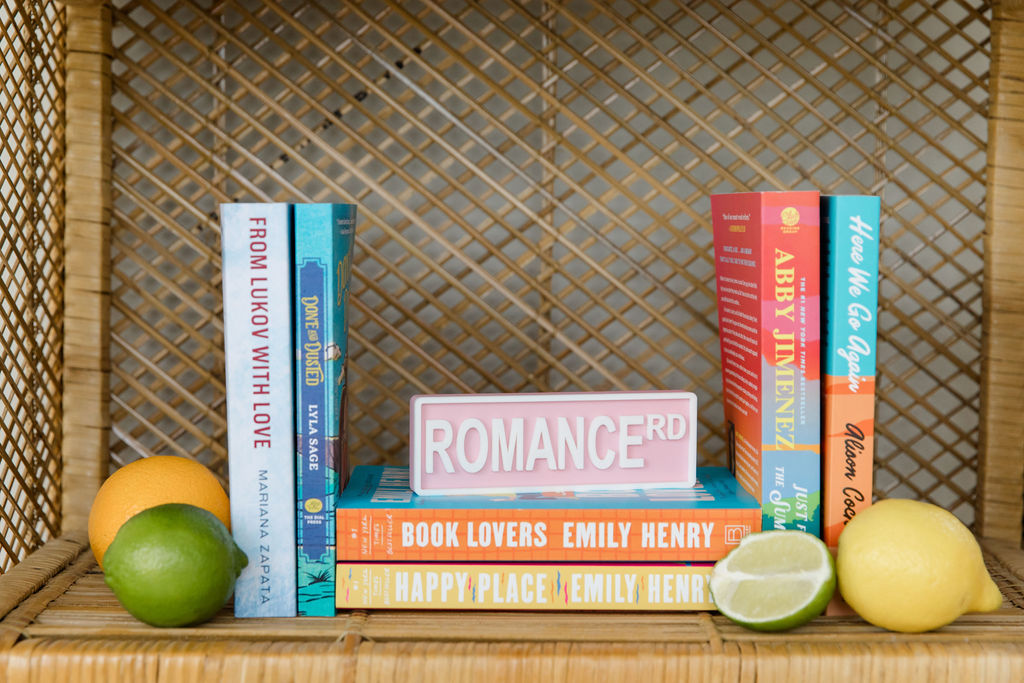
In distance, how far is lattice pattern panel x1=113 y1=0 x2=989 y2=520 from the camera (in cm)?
88

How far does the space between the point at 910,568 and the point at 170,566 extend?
0.50 metres

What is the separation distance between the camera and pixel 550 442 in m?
0.70

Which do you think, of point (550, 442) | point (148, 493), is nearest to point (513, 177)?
point (550, 442)

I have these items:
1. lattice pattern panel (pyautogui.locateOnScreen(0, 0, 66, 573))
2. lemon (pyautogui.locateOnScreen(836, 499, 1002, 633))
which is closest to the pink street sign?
lemon (pyautogui.locateOnScreen(836, 499, 1002, 633))

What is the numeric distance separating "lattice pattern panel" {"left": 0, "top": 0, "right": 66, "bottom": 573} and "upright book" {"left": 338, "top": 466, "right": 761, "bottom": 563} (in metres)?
0.35

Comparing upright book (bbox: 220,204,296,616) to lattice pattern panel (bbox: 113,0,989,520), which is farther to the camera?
lattice pattern panel (bbox: 113,0,989,520)

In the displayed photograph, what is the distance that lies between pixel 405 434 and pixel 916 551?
506mm

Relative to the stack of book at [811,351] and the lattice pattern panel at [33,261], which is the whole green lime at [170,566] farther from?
the stack of book at [811,351]

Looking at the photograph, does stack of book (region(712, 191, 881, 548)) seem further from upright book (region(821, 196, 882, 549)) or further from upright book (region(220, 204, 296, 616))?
upright book (region(220, 204, 296, 616))

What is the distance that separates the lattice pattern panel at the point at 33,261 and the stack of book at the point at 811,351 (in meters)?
0.63

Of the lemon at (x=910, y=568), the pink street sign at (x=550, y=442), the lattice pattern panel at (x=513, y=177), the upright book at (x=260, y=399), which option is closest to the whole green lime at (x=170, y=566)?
the upright book at (x=260, y=399)

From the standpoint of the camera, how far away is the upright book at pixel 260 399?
24.8 inches

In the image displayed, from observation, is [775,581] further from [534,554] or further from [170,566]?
[170,566]

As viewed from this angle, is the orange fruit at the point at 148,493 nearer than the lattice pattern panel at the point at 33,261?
Yes
